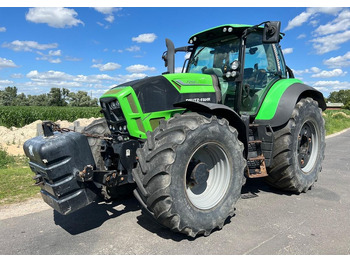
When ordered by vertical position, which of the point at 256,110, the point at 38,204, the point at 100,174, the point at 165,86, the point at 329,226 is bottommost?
the point at 329,226

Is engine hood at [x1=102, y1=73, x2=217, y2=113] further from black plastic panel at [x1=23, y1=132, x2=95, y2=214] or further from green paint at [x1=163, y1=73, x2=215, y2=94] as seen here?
black plastic panel at [x1=23, y1=132, x2=95, y2=214]

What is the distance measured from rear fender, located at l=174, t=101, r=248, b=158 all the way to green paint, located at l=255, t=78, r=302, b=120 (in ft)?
2.50

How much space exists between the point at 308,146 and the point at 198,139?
3065mm

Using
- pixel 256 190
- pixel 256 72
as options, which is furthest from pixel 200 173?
pixel 256 72

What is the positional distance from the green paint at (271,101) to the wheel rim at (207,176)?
142 cm

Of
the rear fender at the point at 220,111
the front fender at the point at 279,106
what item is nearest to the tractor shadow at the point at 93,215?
the rear fender at the point at 220,111

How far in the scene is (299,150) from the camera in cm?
517

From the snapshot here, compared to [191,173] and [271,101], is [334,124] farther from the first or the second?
[191,173]

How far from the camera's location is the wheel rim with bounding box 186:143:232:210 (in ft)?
11.6

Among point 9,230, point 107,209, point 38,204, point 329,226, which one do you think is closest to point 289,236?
point 329,226

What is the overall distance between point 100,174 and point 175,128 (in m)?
1.00

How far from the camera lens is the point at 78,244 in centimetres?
320

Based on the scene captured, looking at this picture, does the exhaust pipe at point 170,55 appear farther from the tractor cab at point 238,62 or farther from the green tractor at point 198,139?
the tractor cab at point 238,62

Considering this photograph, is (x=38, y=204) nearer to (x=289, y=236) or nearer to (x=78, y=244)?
(x=78, y=244)
